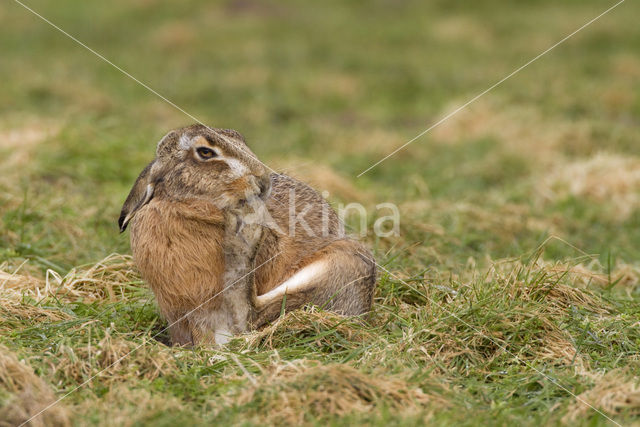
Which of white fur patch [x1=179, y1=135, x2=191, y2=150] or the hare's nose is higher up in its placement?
white fur patch [x1=179, y1=135, x2=191, y2=150]

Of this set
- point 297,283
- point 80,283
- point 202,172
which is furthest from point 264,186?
point 80,283

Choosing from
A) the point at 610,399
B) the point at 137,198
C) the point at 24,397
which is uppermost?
the point at 137,198

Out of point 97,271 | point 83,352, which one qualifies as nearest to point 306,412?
point 83,352

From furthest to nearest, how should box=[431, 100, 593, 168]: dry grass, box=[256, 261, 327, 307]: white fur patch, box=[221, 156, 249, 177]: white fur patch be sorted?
box=[431, 100, 593, 168]: dry grass, box=[256, 261, 327, 307]: white fur patch, box=[221, 156, 249, 177]: white fur patch

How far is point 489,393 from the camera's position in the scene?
3.68 m

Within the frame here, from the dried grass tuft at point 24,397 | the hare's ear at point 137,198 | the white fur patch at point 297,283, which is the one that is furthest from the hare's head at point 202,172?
the dried grass tuft at point 24,397

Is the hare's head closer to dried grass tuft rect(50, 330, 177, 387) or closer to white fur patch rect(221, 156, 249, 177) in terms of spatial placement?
white fur patch rect(221, 156, 249, 177)

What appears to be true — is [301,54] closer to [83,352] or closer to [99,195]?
[99,195]

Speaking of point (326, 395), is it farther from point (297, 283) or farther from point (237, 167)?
point (237, 167)

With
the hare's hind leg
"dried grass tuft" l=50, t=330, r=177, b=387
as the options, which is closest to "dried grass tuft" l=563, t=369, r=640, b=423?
the hare's hind leg

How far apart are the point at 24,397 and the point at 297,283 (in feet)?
4.96

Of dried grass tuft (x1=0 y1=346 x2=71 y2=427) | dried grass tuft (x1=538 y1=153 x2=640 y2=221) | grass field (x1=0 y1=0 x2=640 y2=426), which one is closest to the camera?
dried grass tuft (x1=0 y1=346 x2=71 y2=427)

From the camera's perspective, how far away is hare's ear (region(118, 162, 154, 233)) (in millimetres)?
4097

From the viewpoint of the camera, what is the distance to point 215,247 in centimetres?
407
